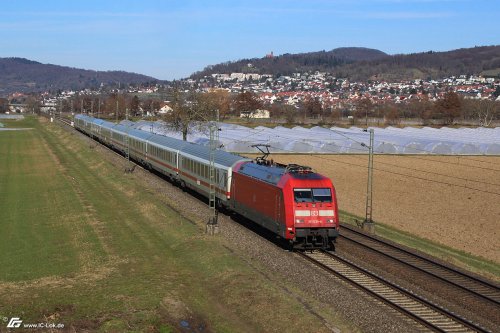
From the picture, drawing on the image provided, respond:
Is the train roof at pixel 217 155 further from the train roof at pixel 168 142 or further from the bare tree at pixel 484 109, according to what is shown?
the bare tree at pixel 484 109

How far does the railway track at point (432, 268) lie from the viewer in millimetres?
23125

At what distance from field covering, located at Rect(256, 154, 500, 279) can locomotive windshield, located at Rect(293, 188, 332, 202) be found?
23.5 feet

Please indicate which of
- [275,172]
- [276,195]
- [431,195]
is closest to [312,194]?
[276,195]

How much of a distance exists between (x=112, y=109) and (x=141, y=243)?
582 feet

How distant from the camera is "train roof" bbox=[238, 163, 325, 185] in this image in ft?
90.3

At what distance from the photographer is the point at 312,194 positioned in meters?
26.7

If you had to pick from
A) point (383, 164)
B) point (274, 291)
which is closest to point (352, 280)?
point (274, 291)

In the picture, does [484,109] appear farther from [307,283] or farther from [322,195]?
[307,283]

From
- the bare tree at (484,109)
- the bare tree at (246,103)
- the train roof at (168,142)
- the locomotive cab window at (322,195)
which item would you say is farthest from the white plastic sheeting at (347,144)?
the bare tree at (246,103)

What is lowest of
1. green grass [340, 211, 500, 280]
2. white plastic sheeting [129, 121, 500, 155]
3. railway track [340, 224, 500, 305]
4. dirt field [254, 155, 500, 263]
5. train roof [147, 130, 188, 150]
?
dirt field [254, 155, 500, 263]

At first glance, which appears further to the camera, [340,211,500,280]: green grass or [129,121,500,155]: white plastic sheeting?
[129,121,500,155]: white plastic sheeting

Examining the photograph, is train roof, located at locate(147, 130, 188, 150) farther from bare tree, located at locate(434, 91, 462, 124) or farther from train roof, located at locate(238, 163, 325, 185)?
bare tree, located at locate(434, 91, 462, 124)

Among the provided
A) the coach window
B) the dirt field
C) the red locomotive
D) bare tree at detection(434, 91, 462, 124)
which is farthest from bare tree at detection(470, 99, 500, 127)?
the coach window

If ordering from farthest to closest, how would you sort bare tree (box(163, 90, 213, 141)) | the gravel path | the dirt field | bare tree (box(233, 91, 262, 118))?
bare tree (box(233, 91, 262, 118))
bare tree (box(163, 90, 213, 141))
the dirt field
the gravel path
